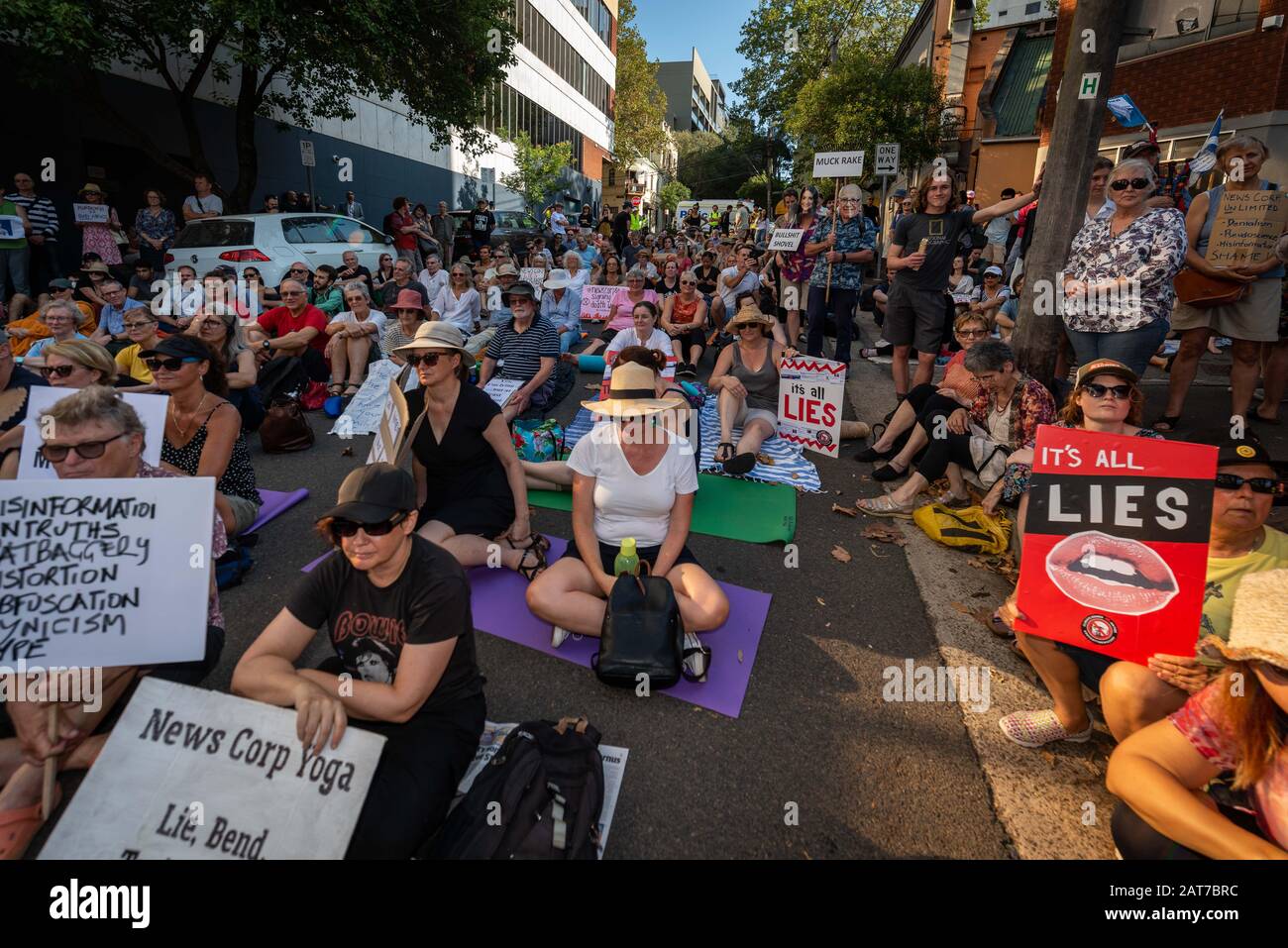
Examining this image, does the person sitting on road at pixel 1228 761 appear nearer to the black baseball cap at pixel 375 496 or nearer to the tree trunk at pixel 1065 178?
the black baseball cap at pixel 375 496

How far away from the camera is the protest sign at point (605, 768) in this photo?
2.46 m

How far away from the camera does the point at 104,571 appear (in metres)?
2.50

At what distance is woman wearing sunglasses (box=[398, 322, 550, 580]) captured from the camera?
4.25 m

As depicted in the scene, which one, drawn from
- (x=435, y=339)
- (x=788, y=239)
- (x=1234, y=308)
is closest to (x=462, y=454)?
(x=435, y=339)

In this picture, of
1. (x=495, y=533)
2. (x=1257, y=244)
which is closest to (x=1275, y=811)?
(x=495, y=533)

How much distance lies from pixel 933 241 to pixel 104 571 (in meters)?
6.88

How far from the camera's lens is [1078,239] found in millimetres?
5113

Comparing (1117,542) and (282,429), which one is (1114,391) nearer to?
(1117,542)

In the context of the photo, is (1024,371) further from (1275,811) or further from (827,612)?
(1275,811)

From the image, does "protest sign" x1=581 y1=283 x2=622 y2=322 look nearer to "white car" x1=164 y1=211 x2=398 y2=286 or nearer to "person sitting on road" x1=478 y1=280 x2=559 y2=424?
"white car" x1=164 y1=211 x2=398 y2=286

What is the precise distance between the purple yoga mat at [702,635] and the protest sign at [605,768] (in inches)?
20.8

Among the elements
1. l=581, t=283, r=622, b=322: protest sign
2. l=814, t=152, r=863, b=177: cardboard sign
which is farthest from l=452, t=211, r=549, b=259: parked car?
l=814, t=152, r=863, b=177: cardboard sign

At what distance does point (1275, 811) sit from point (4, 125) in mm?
18808

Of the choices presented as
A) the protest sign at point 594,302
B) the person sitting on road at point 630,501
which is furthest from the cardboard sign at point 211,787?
the protest sign at point 594,302
